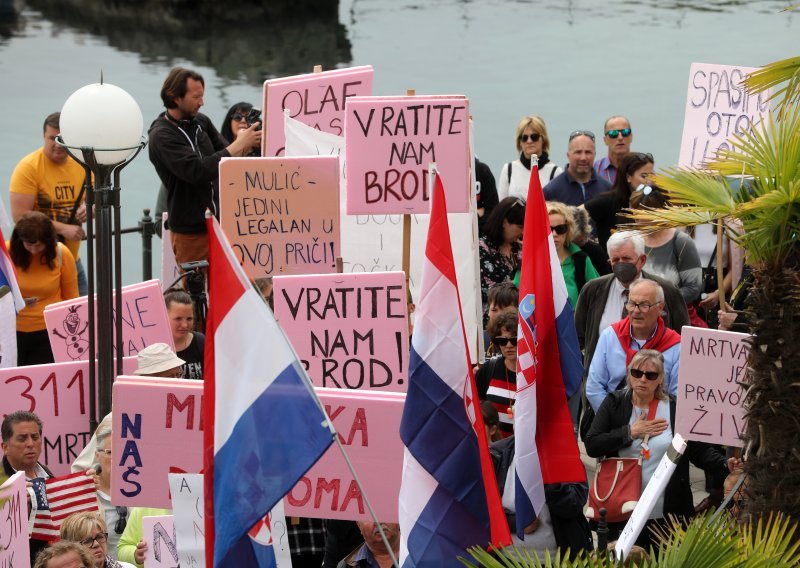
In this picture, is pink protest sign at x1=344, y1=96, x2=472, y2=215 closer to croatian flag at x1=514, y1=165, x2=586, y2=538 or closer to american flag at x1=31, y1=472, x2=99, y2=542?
croatian flag at x1=514, y1=165, x2=586, y2=538

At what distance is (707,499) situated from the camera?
8039mm

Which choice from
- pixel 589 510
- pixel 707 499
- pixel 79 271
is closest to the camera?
pixel 589 510

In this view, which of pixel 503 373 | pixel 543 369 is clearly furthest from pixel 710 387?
pixel 503 373

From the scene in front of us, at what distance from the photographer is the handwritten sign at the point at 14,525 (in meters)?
5.44

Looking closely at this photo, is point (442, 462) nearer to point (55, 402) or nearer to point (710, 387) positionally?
point (710, 387)

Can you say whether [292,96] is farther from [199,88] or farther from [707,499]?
[707,499]

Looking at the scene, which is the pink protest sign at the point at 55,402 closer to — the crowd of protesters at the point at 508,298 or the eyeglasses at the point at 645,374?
the crowd of protesters at the point at 508,298

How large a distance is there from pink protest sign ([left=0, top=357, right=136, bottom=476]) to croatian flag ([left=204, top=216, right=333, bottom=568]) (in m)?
2.95

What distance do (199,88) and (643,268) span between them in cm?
304

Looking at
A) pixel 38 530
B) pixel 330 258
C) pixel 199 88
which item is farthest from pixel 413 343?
pixel 199 88

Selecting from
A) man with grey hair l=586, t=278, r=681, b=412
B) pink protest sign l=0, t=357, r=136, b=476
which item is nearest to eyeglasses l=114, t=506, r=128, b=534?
pink protest sign l=0, t=357, r=136, b=476

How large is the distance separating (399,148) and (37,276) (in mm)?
2783

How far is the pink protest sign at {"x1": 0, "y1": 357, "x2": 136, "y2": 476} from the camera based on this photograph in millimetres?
7441

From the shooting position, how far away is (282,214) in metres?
8.35
